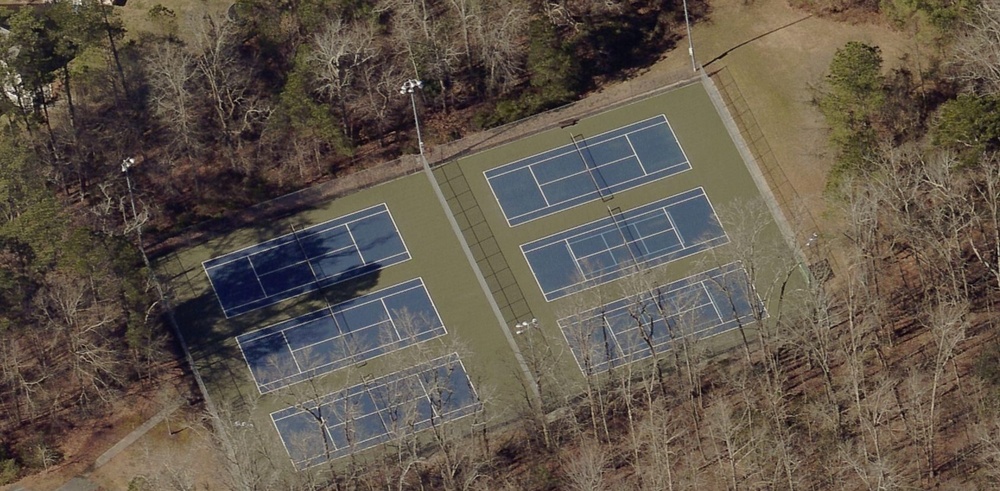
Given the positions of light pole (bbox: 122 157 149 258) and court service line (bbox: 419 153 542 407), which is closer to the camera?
court service line (bbox: 419 153 542 407)

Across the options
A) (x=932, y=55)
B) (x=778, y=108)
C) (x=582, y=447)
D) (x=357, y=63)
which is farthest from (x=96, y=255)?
(x=932, y=55)

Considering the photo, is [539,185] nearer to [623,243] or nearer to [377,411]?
[623,243]

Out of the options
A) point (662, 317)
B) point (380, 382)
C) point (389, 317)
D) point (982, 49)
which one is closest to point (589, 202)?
point (662, 317)

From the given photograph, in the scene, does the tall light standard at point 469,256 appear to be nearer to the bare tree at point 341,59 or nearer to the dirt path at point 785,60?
the bare tree at point 341,59

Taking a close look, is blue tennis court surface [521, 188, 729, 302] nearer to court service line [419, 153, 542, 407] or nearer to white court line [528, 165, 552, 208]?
white court line [528, 165, 552, 208]

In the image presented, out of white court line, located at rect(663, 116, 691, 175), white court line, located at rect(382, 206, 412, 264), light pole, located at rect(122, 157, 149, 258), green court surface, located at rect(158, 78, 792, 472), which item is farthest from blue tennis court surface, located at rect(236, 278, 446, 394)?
white court line, located at rect(663, 116, 691, 175)

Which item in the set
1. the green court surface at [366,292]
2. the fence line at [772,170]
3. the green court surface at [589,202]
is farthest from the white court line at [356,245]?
the fence line at [772,170]
